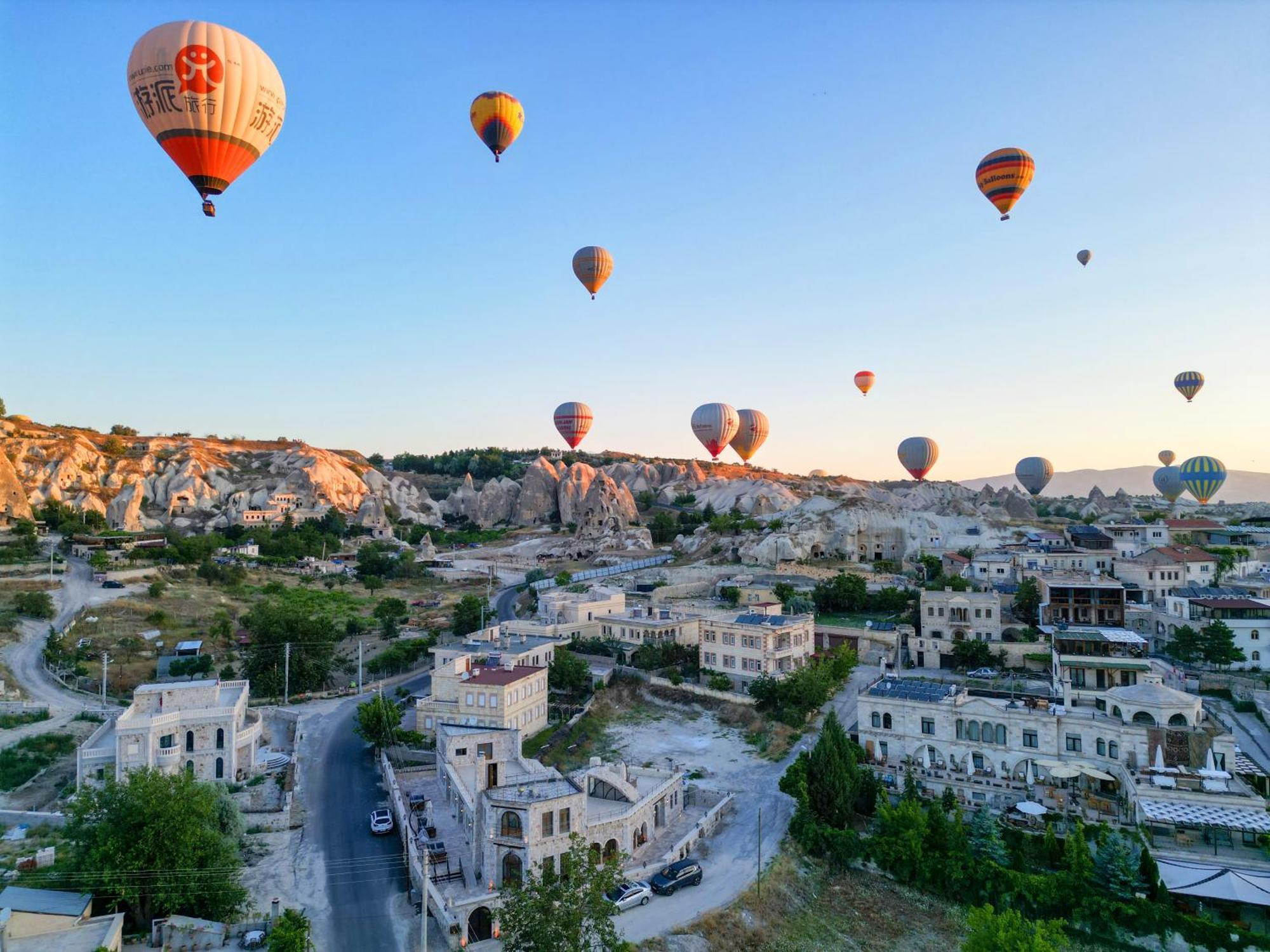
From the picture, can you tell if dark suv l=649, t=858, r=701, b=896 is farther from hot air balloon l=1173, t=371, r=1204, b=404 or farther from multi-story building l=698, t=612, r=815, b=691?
hot air balloon l=1173, t=371, r=1204, b=404

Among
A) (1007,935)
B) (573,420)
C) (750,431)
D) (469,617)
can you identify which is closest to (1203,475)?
(750,431)

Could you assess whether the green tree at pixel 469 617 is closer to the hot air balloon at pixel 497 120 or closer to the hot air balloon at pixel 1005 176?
the hot air balloon at pixel 497 120

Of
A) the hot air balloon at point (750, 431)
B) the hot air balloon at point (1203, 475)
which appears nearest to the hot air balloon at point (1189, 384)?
the hot air balloon at point (1203, 475)

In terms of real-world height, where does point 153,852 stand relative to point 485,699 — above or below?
below

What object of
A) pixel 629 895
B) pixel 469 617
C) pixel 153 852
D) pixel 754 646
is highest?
pixel 754 646

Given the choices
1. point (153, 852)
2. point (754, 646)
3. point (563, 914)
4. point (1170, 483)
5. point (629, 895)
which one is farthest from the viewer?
point (1170, 483)

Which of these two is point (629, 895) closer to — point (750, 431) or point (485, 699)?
point (485, 699)

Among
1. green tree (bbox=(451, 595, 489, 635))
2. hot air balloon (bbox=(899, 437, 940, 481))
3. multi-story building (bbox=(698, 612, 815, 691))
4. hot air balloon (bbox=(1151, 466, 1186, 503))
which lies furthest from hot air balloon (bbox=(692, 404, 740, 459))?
hot air balloon (bbox=(1151, 466, 1186, 503))
